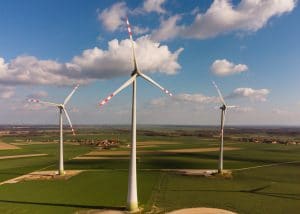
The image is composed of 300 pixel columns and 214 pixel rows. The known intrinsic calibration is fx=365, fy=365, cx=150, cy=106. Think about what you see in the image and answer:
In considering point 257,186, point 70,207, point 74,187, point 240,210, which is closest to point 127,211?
point 70,207

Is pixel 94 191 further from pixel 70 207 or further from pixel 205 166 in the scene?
pixel 205 166

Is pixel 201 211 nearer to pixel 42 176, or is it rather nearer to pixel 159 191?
pixel 159 191

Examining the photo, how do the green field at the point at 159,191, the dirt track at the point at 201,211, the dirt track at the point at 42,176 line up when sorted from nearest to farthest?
the dirt track at the point at 201,211 < the green field at the point at 159,191 < the dirt track at the point at 42,176

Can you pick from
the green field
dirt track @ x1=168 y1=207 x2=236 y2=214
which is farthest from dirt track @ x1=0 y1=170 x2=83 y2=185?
dirt track @ x1=168 y1=207 x2=236 y2=214

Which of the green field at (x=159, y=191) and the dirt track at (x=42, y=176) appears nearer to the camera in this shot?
the green field at (x=159, y=191)

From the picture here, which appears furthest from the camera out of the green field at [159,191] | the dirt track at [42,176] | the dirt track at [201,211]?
the dirt track at [42,176]

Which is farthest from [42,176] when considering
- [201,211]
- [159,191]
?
[201,211]

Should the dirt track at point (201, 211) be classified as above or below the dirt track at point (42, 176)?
above

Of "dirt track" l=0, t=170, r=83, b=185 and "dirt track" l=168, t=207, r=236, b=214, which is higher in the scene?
"dirt track" l=168, t=207, r=236, b=214

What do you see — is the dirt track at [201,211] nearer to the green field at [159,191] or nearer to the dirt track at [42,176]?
the green field at [159,191]

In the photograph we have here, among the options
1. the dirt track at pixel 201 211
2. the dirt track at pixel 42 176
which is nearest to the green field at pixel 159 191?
the dirt track at pixel 201 211

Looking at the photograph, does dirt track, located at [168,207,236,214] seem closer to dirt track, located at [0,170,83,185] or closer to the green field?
the green field
